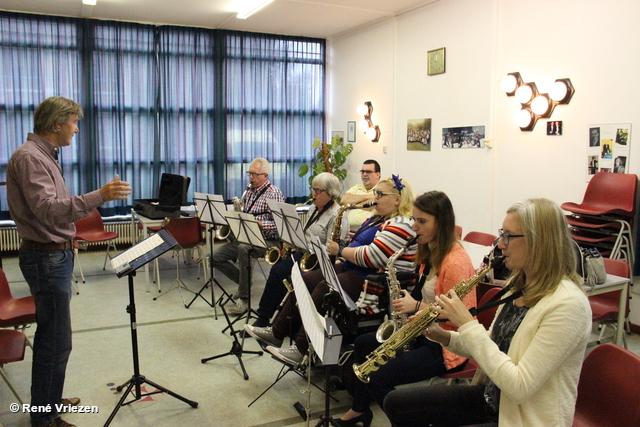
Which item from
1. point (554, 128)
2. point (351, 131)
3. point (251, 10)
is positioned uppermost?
point (251, 10)

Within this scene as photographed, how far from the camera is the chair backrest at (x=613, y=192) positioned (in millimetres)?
4191

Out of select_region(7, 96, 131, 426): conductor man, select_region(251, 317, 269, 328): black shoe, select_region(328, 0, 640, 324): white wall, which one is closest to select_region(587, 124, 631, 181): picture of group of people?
select_region(328, 0, 640, 324): white wall

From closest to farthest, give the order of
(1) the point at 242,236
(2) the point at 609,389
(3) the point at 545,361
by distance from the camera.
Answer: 1. (3) the point at 545,361
2. (2) the point at 609,389
3. (1) the point at 242,236

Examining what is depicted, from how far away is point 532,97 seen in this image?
5137 millimetres

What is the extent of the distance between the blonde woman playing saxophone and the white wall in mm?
2327

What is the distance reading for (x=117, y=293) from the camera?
18.2ft

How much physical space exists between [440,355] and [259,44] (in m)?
6.73

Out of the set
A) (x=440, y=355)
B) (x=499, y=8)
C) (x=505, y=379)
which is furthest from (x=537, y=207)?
(x=499, y=8)

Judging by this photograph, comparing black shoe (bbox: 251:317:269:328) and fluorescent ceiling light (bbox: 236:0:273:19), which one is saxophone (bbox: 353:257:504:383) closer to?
black shoe (bbox: 251:317:269:328)

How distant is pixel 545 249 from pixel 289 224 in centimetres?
216

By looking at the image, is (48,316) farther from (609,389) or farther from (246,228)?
(609,389)

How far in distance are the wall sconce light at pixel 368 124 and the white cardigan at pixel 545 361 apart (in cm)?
587

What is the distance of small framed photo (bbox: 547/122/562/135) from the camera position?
4.94m

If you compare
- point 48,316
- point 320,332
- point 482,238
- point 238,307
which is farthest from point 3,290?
point 482,238
